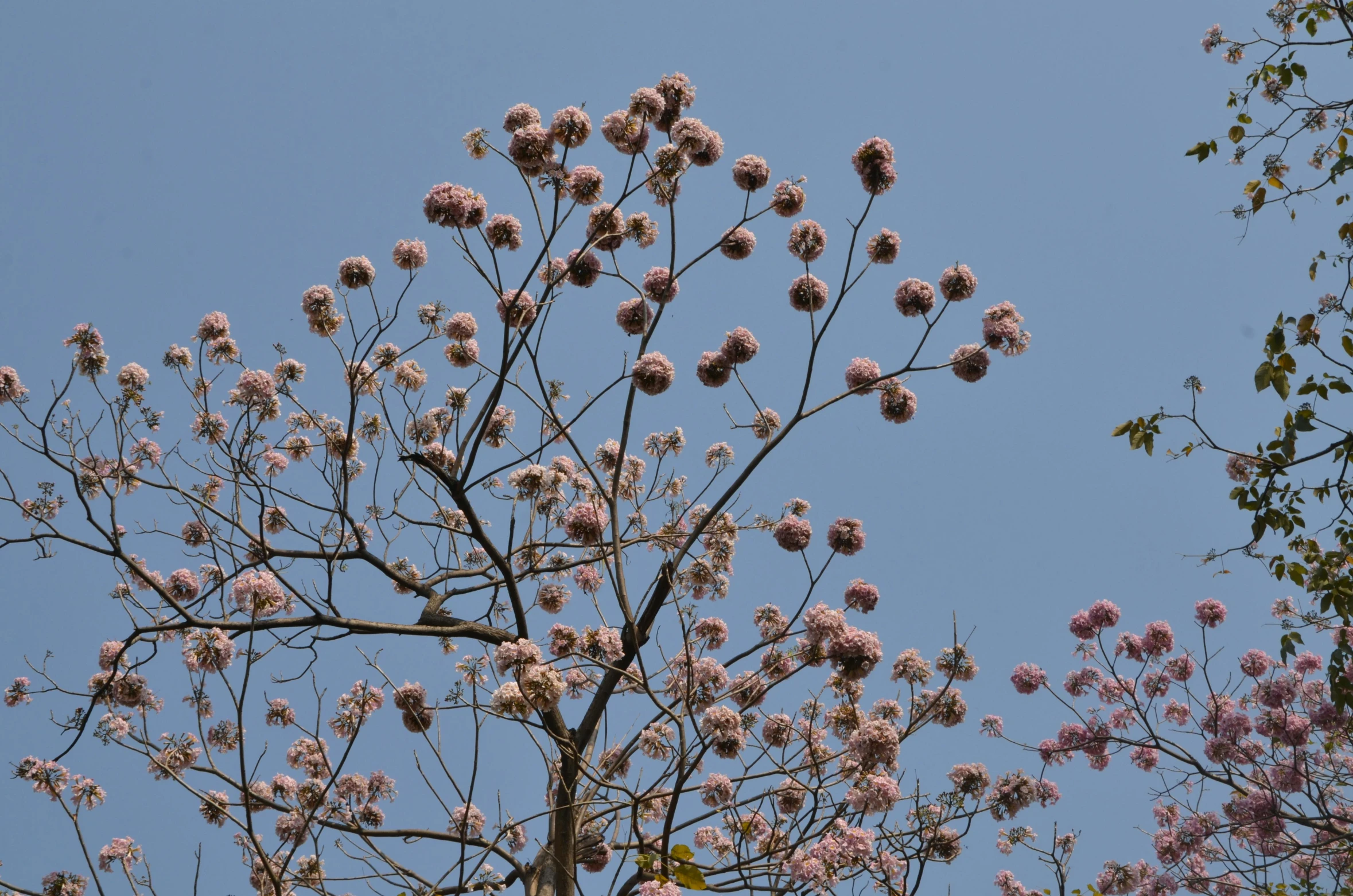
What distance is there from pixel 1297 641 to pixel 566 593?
6123 millimetres

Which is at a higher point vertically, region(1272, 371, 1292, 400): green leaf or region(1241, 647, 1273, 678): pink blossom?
region(1241, 647, 1273, 678): pink blossom

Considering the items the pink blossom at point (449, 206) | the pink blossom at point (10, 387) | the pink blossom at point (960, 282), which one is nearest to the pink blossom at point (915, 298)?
the pink blossom at point (960, 282)

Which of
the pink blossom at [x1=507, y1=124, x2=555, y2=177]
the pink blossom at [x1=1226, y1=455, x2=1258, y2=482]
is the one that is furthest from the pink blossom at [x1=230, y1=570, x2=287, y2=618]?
the pink blossom at [x1=1226, y1=455, x2=1258, y2=482]

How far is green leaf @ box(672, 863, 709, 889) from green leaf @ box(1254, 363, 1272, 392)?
14.0ft

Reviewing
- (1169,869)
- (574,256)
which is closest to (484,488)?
(574,256)

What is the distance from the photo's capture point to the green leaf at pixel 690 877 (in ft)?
14.6

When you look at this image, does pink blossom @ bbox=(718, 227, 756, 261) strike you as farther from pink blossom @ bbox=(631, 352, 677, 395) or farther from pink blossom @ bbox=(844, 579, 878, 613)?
pink blossom @ bbox=(844, 579, 878, 613)

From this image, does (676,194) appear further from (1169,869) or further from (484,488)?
(1169,869)

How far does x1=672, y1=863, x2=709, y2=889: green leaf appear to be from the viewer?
14.6ft

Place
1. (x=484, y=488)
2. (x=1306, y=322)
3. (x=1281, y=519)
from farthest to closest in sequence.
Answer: (x=484, y=488), (x=1281, y=519), (x=1306, y=322)

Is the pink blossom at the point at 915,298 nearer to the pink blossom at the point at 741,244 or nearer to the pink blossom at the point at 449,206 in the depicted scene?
the pink blossom at the point at 741,244

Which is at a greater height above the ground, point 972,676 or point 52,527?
point 52,527

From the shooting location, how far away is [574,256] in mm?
7605

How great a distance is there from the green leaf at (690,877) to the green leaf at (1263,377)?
14.0 feet
